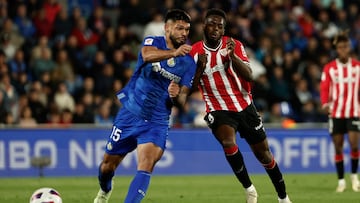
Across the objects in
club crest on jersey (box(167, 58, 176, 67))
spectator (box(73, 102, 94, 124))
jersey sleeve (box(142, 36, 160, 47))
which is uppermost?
jersey sleeve (box(142, 36, 160, 47))

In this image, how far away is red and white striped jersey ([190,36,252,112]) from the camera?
1109 centimetres

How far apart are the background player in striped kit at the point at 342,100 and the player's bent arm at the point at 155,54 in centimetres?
531

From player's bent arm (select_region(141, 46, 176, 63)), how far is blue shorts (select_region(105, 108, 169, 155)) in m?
0.74

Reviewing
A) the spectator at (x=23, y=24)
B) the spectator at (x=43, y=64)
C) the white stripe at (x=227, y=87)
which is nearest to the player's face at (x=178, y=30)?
the white stripe at (x=227, y=87)

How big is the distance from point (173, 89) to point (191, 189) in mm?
4959

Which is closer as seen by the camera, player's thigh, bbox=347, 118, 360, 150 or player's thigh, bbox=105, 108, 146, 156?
player's thigh, bbox=105, 108, 146, 156

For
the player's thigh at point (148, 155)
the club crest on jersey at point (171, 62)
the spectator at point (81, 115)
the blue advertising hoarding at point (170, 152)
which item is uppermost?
the club crest on jersey at point (171, 62)

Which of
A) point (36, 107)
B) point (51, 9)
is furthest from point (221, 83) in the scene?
point (51, 9)

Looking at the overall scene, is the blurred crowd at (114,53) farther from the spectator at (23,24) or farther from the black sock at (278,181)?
the black sock at (278,181)

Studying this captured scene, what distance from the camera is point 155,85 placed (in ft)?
32.7

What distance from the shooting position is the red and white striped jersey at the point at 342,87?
1436 centimetres

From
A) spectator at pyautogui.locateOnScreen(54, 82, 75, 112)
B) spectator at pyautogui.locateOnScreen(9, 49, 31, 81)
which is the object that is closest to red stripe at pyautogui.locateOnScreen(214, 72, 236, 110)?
spectator at pyautogui.locateOnScreen(54, 82, 75, 112)

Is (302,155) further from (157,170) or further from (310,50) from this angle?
(310,50)

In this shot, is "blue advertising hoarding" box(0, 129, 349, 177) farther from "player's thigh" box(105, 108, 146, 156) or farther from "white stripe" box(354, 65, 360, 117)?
"player's thigh" box(105, 108, 146, 156)
